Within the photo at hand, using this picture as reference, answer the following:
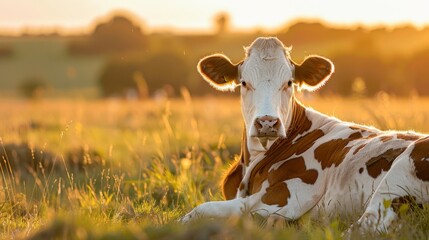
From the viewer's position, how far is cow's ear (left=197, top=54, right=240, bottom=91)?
7.92m

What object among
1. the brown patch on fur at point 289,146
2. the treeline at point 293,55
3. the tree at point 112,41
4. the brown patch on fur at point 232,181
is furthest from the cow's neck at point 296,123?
the tree at point 112,41

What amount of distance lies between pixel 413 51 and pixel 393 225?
197ft

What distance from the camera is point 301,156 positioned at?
7.14 metres

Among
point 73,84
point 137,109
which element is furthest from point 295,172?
point 73,84

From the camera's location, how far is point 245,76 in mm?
7543

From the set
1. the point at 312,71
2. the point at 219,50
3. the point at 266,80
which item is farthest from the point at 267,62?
the point at 219,50

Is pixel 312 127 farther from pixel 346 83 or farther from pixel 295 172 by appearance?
pixel 346 83

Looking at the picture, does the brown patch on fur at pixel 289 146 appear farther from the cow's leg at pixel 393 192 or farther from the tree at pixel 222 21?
the tree at pixel 222 21

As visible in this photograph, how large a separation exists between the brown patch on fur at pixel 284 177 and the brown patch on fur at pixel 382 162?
0.58m

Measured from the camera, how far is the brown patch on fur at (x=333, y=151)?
6812 millimetres

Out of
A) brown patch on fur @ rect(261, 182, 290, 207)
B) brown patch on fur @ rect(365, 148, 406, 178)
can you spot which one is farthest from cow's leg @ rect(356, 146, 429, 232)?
→ brown patch on fur @ rect(261, 182, 290, 207)

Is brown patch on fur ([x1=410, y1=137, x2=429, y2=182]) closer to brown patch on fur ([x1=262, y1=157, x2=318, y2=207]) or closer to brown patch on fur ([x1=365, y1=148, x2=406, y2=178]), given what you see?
brown patch on fur ([x1=365, y1=148, x2=406, y2=178])

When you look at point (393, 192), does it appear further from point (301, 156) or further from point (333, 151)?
point (301, 156)

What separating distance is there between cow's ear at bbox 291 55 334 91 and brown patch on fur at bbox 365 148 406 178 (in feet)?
5.22
